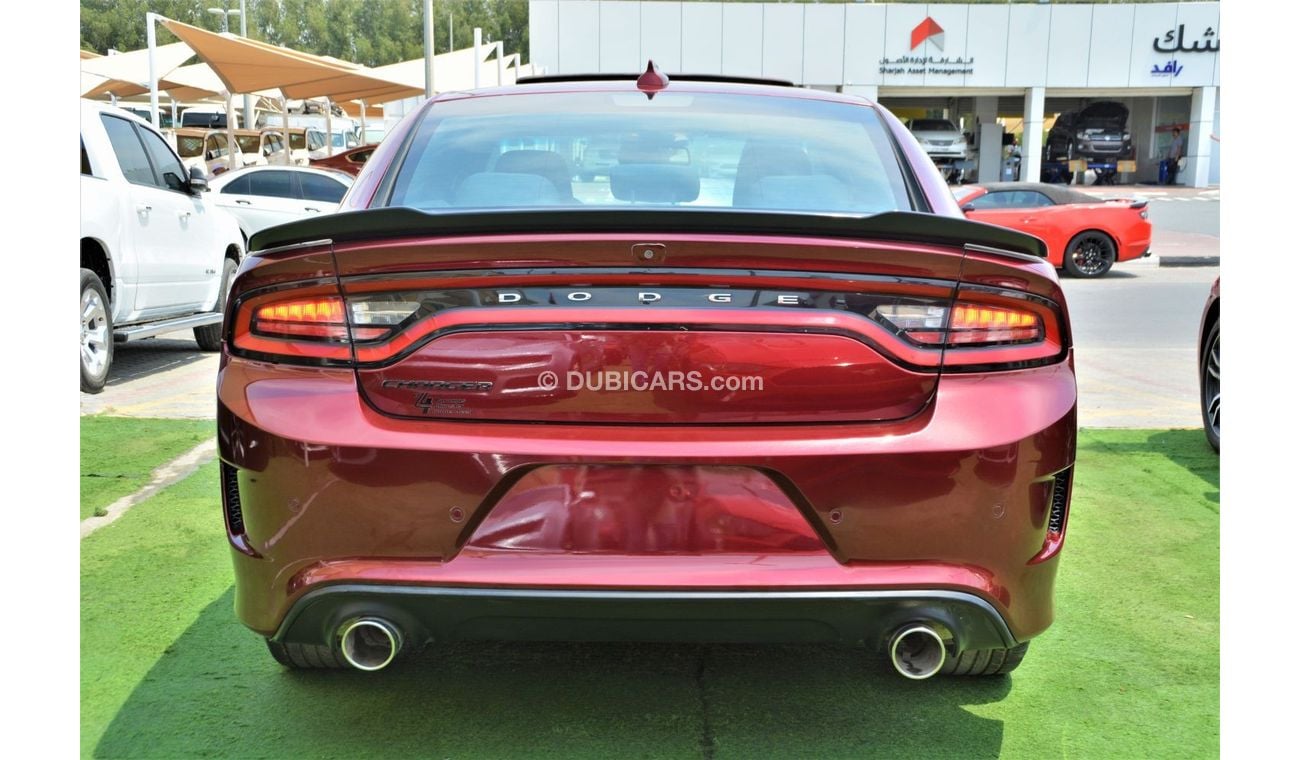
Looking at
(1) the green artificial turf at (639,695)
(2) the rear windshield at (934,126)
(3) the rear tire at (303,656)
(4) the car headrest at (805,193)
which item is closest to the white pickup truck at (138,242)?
(1) the green artificial turf at (639,695)

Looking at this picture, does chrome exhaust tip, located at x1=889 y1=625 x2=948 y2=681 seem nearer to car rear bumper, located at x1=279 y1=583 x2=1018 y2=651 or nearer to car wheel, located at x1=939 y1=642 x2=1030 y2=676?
car rear bumper, located at x1=279 y1=583 x2=1018 y2=651

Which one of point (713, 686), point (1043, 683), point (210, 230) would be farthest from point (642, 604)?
point (210, 230)

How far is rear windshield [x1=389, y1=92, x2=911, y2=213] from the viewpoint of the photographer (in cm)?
320

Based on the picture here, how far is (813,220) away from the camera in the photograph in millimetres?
2439

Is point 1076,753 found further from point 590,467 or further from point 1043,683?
point 590,467

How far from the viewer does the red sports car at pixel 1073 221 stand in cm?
1664

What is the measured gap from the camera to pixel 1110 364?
9.23 meters

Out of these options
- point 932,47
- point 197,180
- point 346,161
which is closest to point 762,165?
point 197,180

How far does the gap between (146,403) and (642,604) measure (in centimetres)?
593

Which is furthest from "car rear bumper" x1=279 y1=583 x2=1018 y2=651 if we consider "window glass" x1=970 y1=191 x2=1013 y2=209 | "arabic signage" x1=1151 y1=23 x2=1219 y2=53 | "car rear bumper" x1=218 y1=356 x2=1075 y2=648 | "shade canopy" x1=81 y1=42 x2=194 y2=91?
"arabic signage" x1=1151 y1=23 x2=1219 y2=53

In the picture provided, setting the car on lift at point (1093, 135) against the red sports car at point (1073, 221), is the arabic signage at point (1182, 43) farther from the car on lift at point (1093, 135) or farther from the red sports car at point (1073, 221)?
the red sports car at point (1073, 221)

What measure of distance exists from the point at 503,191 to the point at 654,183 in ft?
1.37

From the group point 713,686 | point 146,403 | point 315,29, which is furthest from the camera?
point 315,29

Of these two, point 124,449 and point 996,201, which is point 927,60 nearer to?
point 996,201
